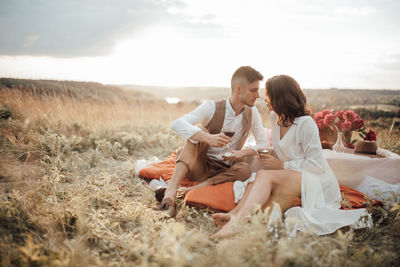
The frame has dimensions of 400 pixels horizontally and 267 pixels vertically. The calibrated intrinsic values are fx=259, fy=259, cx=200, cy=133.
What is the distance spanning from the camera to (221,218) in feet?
8.72

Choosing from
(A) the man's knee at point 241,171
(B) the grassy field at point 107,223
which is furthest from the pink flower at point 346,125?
(A) the man's knee at point 241,171

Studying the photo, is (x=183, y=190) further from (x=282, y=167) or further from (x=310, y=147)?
(x=310, y=147)

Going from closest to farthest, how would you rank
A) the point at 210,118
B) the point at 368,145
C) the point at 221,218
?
the point at 221,218 < the point at 210,118 < the point at 368,145

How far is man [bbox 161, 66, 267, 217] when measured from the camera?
337cm

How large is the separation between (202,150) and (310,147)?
1389 millimetres

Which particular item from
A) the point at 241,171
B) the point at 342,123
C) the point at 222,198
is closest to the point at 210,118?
the point at 241,171

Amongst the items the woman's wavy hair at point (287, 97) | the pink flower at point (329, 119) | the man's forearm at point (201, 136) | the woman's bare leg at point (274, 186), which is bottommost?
the woman's bare leg at point (274, 186)

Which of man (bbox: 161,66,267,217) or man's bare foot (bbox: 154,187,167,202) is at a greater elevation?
man (bbox: 161,66,267,217)

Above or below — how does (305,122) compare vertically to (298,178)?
above

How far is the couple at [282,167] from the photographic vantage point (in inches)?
103

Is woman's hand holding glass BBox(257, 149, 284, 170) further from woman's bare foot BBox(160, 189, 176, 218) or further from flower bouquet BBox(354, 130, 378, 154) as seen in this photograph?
flower bouquet BBox(354, 130, 378, 154)

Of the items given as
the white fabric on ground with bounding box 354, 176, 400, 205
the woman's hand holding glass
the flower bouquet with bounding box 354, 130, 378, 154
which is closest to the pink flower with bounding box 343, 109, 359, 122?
the flower bouquet with bounding box 354, 130, 378, 154

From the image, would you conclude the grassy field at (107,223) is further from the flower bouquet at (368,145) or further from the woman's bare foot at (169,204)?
the flower bouquet at (368,145)

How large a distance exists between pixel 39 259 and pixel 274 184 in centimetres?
214
